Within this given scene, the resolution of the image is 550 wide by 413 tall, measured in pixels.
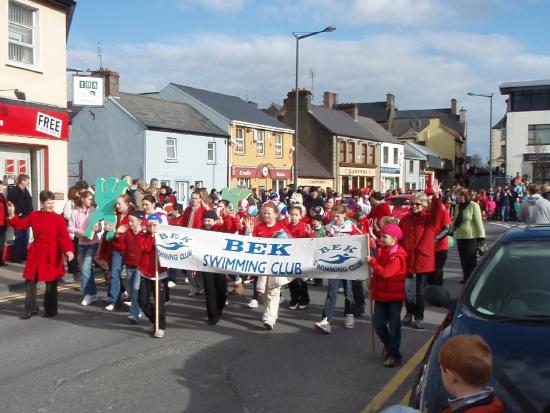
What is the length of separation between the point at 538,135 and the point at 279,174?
74.4 ft

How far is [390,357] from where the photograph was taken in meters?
6.35

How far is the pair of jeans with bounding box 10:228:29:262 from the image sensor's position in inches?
533

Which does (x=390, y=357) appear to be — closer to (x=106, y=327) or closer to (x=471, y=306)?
(x=471, y=306)

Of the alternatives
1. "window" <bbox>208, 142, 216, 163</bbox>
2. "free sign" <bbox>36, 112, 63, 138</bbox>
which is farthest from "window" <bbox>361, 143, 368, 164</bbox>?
"free sign" <bbox>36, 112, 63, 138</bbox>

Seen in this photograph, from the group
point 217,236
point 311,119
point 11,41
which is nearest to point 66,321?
point 217,236

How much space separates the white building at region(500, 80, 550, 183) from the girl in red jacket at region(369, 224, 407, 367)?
1832 inches

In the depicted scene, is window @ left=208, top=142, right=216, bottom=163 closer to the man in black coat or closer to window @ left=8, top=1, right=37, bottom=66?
window @ left=8, top=1, right=37, bottom=66

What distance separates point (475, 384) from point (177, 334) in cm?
570

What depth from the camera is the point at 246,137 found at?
39375mm

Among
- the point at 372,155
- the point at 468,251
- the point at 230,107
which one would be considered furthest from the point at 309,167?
the point at 468,251

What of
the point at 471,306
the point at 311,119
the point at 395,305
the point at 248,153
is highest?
the point at 311,119

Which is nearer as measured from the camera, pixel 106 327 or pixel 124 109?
pixel 106 327

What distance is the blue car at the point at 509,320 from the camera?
315 cm

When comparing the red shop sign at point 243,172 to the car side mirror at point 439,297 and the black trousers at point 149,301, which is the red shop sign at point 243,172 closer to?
the black trousers at point 149,301
